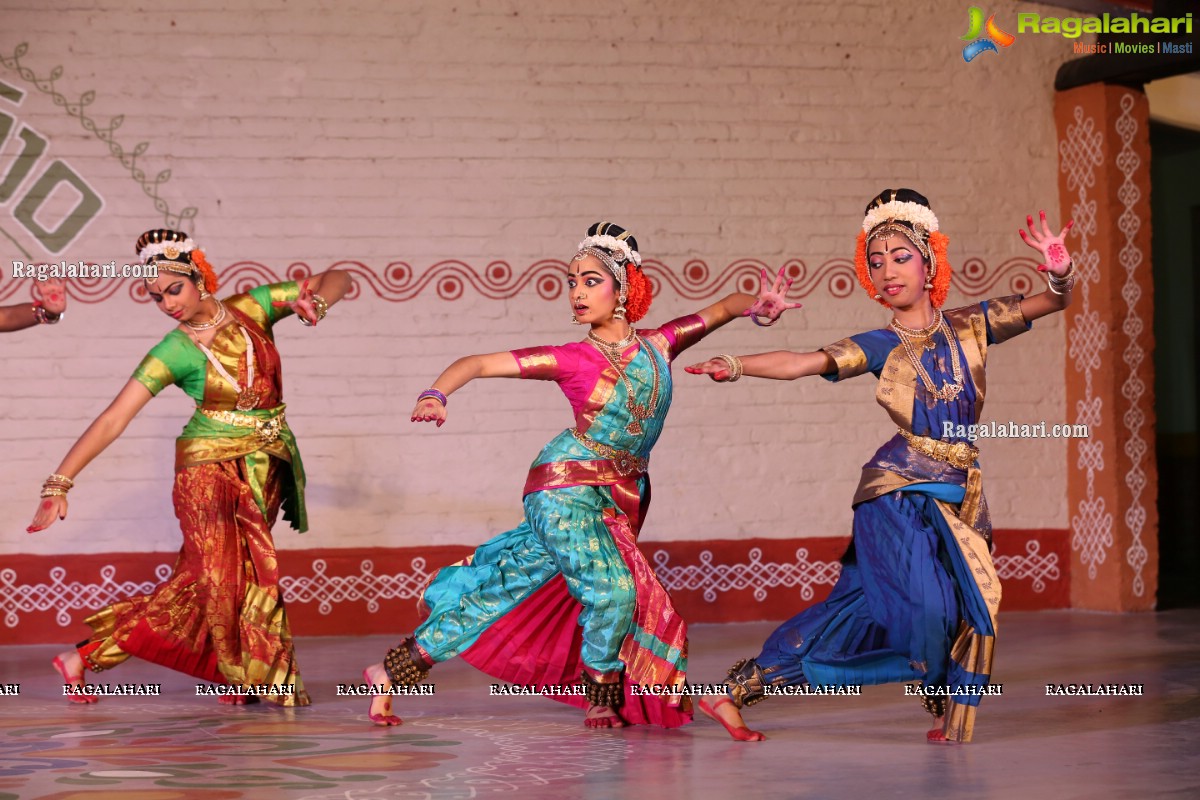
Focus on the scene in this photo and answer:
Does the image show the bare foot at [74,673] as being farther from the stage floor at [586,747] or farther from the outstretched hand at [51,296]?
the outstretched hand at [51,296]

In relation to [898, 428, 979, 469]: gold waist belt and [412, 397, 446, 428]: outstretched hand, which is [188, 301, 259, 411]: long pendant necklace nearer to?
[412, 397, 446, 428]: outstretched hand

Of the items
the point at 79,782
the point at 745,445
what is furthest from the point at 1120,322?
the point at 79,782

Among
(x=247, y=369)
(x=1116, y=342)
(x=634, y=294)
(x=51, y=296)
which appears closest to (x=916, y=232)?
(x=634, y=294)

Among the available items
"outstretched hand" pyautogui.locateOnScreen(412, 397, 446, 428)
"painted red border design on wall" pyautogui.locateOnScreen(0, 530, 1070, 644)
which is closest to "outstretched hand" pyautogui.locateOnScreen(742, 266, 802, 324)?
"outstretched hand" pyautogui.locateOnScreen(412, 397, 446, 428)

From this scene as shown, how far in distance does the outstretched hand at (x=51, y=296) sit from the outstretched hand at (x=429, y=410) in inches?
67.5

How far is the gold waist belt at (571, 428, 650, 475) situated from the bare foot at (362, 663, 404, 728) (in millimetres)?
897

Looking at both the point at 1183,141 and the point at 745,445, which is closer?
the point at 745,445

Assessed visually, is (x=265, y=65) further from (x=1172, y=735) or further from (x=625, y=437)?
(x=1172, y=735)

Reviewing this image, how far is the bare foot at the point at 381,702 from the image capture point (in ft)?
14.8

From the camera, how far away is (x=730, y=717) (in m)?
4.16

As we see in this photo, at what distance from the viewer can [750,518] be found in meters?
7.11

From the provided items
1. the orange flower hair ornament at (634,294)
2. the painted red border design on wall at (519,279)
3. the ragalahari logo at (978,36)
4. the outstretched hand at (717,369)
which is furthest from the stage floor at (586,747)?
the ragalahari logo at (978,36)

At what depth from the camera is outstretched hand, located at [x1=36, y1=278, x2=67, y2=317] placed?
16.6ft

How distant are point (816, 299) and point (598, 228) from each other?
111 inches
